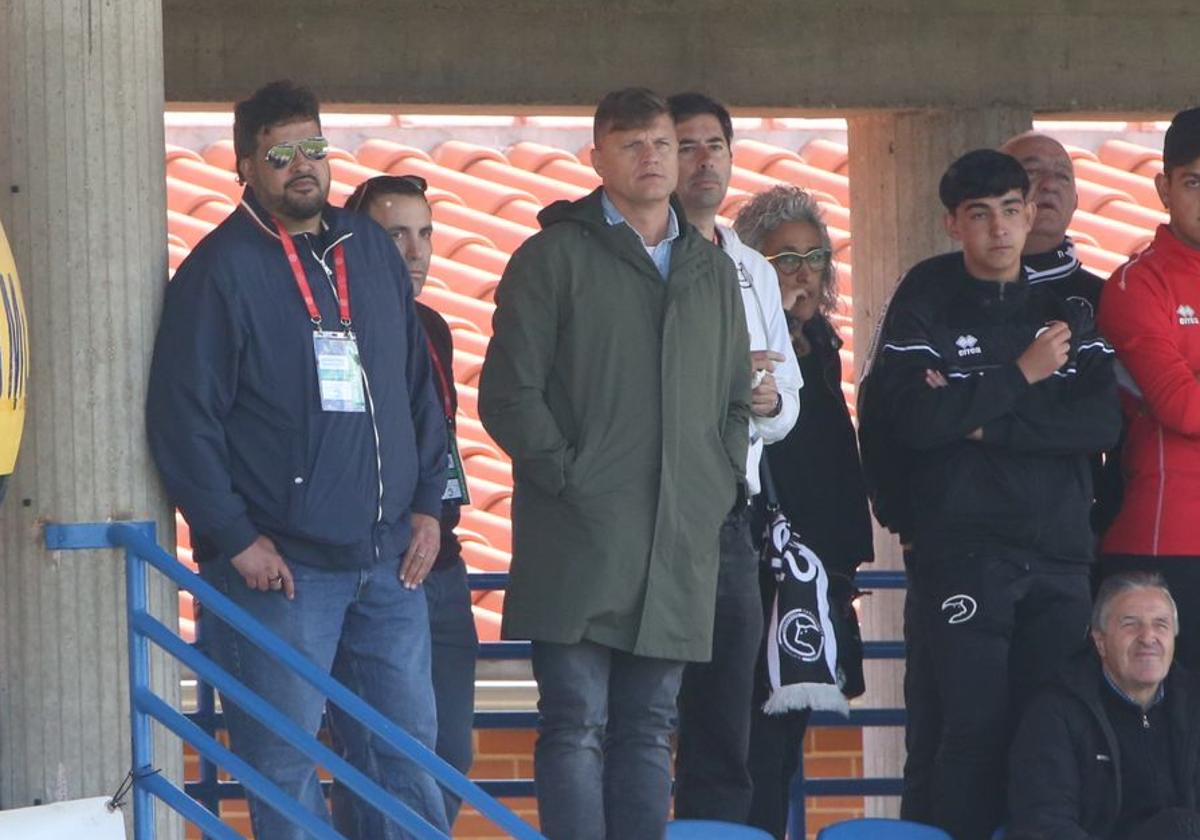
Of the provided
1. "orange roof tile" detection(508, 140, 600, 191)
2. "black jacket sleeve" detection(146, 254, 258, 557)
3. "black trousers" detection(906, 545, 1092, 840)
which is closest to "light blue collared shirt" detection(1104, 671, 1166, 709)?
"black trousers" detection(906, 545, 1092, 840)

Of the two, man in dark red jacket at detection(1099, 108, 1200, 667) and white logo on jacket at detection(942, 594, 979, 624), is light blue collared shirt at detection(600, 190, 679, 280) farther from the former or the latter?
man in dark red jacket at detection(1099, 108, 1200, 667)

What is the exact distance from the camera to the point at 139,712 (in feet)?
14.7

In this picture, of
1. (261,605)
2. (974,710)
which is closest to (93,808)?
(261,605)

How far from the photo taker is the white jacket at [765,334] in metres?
5.54

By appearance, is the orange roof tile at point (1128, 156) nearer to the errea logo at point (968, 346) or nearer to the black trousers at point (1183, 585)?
the black trousers at point (1183, 585)

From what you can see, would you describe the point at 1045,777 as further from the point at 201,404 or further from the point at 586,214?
the point at 201,404

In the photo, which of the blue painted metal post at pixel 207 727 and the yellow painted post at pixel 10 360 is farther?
the blue painted metal post at pixel 207 727

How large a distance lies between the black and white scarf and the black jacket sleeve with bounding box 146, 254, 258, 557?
157cm

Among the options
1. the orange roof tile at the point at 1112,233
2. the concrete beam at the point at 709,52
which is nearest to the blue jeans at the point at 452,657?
the concrete beam at the point at 709,52

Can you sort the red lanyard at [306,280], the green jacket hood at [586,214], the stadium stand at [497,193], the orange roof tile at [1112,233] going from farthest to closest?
1. the orange roof tile at [1112,233]
2. the stadium stand at [497,193]
3. the green jacket hood at [586,214]
4. the red lanyard at [306,280]

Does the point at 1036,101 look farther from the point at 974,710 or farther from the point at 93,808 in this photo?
the point at 93,808

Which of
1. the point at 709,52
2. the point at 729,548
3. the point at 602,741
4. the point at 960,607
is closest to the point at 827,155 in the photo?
the point at 709,52

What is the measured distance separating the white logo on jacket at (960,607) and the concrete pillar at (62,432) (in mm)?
2003

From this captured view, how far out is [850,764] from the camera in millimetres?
8578
